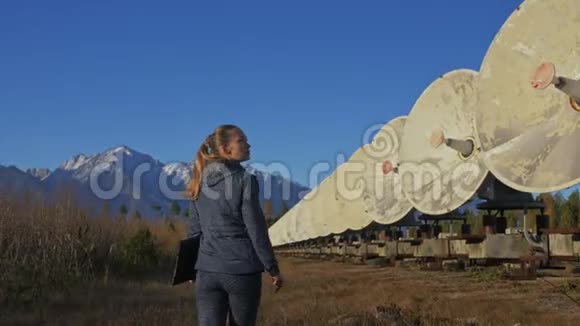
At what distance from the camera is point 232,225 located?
4.34 meters

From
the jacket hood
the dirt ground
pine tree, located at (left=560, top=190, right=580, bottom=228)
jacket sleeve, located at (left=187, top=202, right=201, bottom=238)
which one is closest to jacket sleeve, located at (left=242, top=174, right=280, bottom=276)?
the jacket hood

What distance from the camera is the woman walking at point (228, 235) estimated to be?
4.21 metres

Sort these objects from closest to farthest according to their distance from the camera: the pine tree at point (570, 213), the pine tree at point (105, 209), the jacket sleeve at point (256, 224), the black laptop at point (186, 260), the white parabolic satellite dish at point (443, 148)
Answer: the jacket sleeve at point (256, 224) < the black laptop at point (186, 260) < the pine tree at point (105, 209) < the white parabolic satellite dish at point (443, 148) < the pine tree at point (570, 213)

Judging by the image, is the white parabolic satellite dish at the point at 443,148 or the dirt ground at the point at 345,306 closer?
the dirt ground at the point at 345,306

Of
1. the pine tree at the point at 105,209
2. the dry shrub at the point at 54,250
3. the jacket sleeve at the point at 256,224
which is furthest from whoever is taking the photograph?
the pine tree at the point at 105,209

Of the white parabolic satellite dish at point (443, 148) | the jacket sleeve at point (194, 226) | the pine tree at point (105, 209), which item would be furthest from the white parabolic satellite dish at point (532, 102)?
the pine tree at point (105, 209)

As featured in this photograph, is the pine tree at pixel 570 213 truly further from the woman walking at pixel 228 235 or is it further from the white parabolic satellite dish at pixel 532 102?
the woman walking at pixel 228 235

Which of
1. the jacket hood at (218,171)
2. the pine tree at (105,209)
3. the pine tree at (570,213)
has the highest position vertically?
the pine tree at (570,213)

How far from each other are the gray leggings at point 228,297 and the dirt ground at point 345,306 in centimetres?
282

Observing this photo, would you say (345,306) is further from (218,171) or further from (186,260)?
(218,171)

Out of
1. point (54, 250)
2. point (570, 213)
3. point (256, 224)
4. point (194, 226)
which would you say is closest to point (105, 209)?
point (54, 250)

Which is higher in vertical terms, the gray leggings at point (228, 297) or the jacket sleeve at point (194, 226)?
the jacket sleeve at point (194, 226)

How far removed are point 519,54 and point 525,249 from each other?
3.96 meters

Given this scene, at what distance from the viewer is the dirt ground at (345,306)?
729 cm
